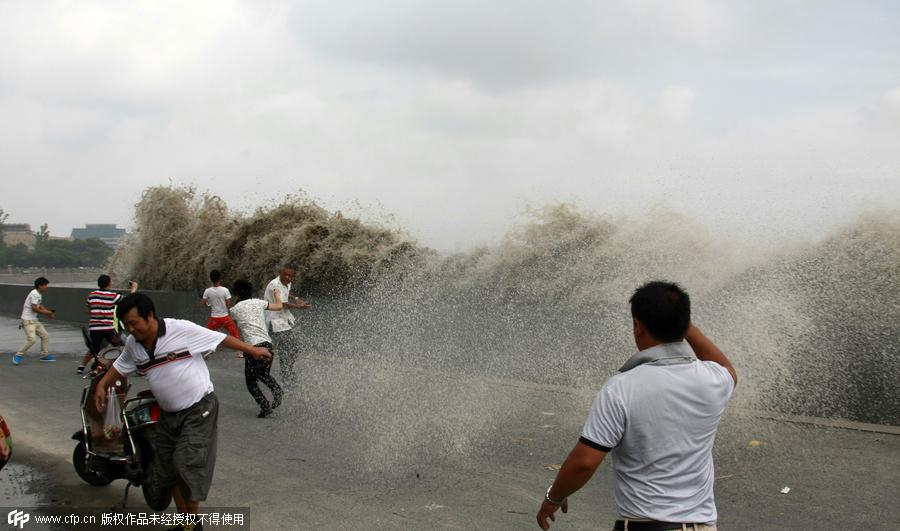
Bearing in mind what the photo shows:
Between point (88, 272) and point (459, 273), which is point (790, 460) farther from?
point (88, 272)

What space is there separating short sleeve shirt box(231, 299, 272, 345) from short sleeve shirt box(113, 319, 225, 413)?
403 centimetres

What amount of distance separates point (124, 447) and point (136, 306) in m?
1.35

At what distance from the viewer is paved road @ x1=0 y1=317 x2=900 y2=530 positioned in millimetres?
5160

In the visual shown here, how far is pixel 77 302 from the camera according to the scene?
72.2ft

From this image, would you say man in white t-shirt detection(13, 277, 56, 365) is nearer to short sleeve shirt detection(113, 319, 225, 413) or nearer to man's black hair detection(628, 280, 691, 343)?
short sleeve shirt detection(113, 319, 225, 413)

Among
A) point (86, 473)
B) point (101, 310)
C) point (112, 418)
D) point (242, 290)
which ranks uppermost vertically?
point (242, 290)

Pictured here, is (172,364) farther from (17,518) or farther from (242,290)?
(242,290)

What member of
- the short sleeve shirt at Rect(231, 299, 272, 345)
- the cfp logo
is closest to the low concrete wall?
the short sleeve shirt at Rect(231, 299, 272, 345)

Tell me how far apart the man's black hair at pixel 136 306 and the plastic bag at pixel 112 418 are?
1349 mm

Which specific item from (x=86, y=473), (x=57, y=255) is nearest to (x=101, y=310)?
(x=86, y=473)

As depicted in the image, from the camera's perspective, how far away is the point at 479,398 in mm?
9617

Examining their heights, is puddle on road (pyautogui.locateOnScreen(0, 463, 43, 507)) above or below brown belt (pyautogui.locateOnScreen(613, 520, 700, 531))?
below

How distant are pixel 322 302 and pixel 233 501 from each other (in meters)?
10.5

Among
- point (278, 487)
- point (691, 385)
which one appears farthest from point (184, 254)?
point (691, 385)
